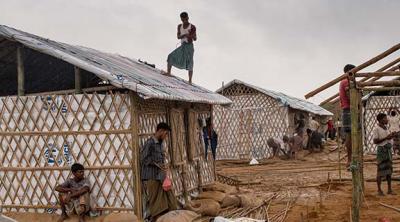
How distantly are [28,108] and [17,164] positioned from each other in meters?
0.96

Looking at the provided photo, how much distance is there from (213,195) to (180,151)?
1183mm

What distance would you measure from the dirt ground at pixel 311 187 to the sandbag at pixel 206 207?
3.05 feet

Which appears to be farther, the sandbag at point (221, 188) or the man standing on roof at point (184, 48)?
the sandbag at point (221, 188)

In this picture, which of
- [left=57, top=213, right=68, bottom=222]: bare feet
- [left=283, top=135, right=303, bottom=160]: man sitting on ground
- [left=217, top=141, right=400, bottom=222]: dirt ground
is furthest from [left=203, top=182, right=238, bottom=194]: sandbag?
[left=283, top=135, right=303, bottom=160]: man sitting on ground

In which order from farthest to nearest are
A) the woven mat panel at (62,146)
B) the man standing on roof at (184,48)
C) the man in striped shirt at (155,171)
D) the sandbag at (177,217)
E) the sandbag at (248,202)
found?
the man standing on roof at (184,48), the sandbag at (248,202), the woven mat panel at (62,146), the man in striped shirt at (155,171), the sandbag at (177,217)

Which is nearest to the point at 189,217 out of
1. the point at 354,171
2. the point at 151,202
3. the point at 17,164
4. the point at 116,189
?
the point at 151,202

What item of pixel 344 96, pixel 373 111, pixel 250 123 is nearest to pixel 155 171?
pixel 344 96

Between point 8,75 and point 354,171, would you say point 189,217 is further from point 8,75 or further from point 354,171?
point 8,75

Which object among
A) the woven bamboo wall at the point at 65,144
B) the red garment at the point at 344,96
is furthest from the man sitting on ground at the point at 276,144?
the woven bamboo wall at the point at 65,144

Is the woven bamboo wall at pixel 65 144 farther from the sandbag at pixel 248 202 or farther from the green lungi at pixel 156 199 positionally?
the sandbag at pixel 248 202

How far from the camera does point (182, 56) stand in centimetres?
1038

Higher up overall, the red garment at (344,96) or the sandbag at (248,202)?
the red garment at (344,96)

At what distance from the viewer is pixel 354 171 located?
21.8ft

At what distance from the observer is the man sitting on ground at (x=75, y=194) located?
24.3 ft
